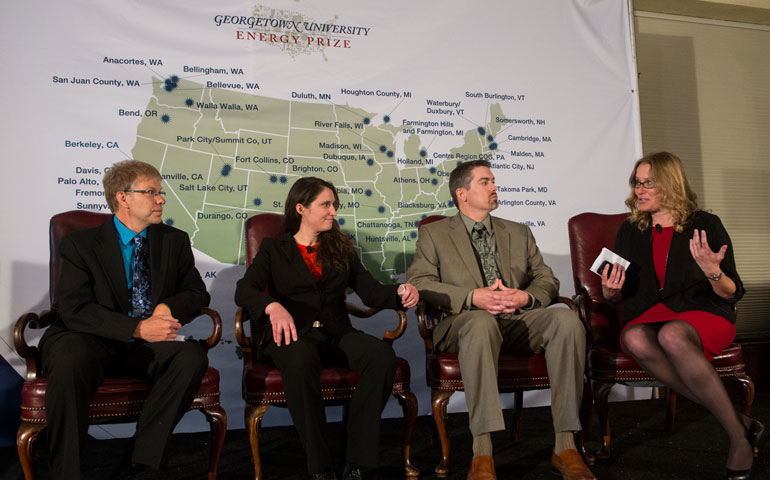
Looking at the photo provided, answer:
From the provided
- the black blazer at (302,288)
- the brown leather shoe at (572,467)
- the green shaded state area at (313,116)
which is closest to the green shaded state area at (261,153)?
the green shaded state area at (313,116)

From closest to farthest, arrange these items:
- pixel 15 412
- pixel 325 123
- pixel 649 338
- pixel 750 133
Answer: pixel 649 338
pixel 15 412
pixel 325 123
pixel 750 133

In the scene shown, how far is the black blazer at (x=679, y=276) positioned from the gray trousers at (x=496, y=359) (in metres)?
0.47

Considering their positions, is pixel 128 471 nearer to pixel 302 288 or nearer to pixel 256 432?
pixel 256 432

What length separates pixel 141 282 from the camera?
8.53 feet

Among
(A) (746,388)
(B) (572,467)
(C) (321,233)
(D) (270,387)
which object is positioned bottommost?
(B) (572,467)

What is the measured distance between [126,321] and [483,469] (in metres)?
1.50

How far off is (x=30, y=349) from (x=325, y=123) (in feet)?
7.15

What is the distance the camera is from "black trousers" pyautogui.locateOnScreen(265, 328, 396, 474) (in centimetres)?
230

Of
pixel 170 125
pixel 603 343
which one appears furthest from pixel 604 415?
pixel 170 125

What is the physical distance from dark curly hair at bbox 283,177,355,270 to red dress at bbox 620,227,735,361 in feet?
4.51

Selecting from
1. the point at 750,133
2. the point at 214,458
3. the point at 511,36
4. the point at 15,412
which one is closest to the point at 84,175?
the point at 15,412

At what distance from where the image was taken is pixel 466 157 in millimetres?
4145

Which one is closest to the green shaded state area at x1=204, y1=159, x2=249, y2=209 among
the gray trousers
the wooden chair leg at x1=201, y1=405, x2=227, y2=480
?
the wooden chair leg at x1=201, y1=405, x2=227, y2=480

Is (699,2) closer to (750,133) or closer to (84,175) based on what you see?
(750,133)
